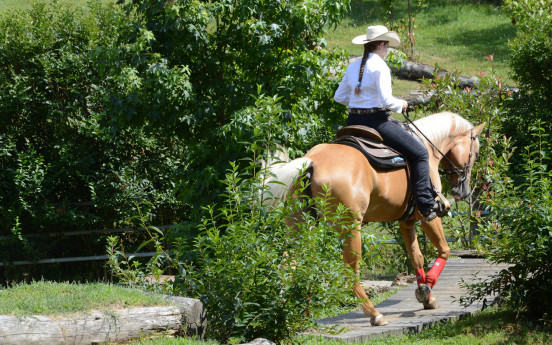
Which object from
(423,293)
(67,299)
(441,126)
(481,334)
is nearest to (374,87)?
(441,126)

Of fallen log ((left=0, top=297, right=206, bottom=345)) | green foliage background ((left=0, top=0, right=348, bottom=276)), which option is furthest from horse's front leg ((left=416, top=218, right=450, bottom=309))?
fallen log ((left=0, top=297, right=206, bottom=345))

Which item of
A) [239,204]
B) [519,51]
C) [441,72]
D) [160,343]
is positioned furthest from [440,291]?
[441,72]

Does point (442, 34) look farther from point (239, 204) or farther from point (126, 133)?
point (239, 204)

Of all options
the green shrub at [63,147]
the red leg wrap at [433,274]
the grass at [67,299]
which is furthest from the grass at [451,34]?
the grass at [67,299]

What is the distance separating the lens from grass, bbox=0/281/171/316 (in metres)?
4.99

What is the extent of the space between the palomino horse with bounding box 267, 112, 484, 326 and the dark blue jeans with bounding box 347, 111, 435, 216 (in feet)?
0.57

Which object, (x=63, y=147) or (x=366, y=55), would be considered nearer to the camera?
(x=366, y=55)

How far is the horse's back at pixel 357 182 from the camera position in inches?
282

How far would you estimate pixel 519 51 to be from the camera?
45.4ft

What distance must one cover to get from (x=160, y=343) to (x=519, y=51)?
1085cm

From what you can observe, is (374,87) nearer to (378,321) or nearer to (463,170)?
(463,170)

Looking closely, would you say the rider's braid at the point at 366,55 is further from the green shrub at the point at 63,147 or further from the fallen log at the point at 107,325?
the green shrub at the point at 63,147

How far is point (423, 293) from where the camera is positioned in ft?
26.7

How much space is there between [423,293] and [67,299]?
4293 mm
